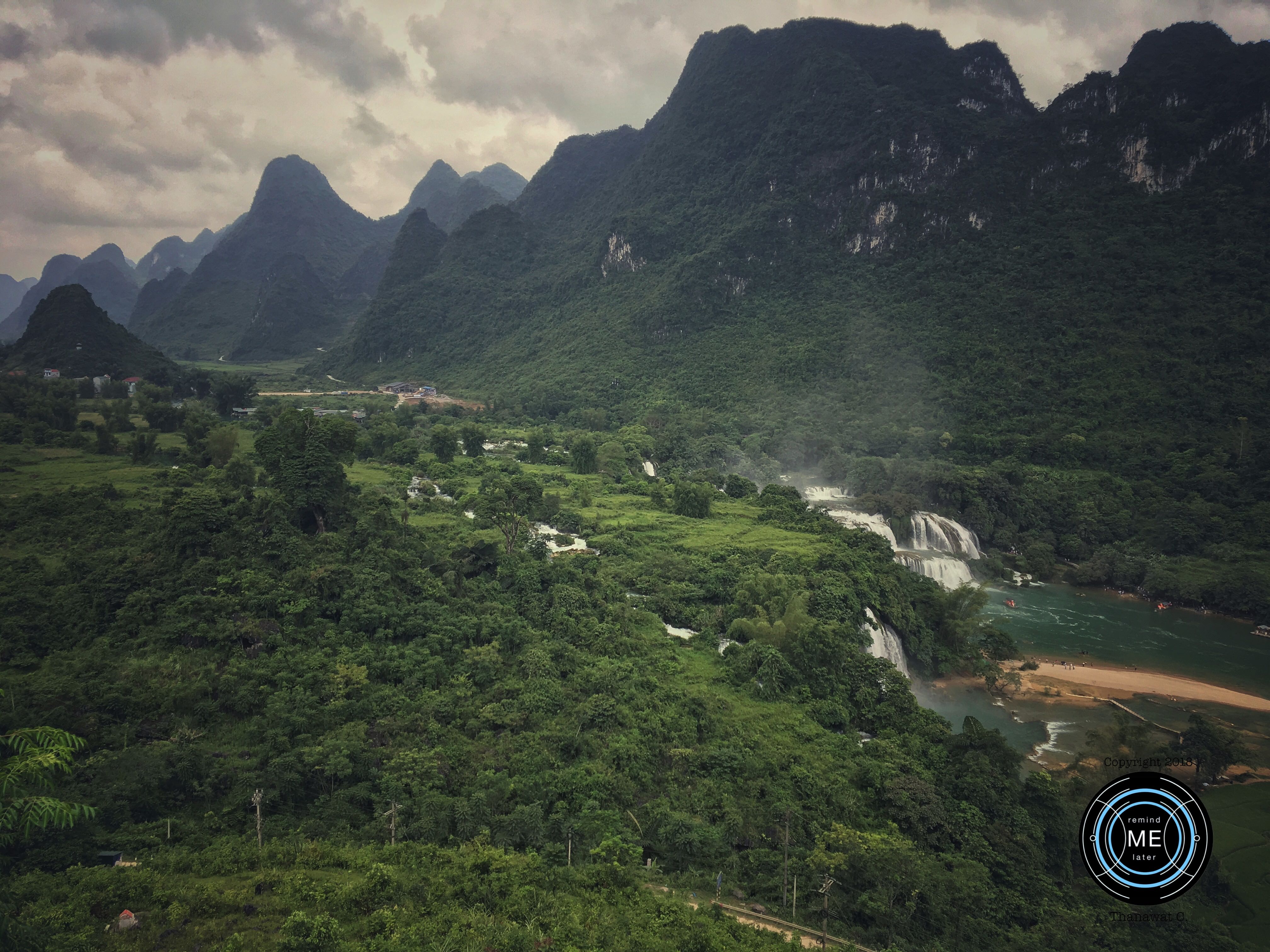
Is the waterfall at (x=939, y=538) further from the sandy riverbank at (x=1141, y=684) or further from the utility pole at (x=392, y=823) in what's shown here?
the utility pole at (x=392, y=823)

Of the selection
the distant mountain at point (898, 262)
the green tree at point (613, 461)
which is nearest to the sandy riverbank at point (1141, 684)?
the distant mountain at point (898, 262)

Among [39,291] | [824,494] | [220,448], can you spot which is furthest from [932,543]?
[39,291]

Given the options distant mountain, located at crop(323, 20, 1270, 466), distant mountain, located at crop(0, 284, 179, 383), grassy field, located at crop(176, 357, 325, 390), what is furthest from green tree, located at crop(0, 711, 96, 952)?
grassy field, located at crop(176, 357, 325, 390)

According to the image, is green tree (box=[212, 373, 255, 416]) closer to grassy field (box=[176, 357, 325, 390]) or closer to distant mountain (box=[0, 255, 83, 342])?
grassy field (box=[176, 357, 325, 390])

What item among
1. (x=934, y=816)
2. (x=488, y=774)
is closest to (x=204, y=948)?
(x=488, y=774)

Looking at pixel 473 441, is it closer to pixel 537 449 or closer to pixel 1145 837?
pixel 537 449

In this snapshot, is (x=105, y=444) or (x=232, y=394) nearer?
(x=105, y=444)

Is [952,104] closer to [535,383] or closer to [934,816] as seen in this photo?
[535,383]
